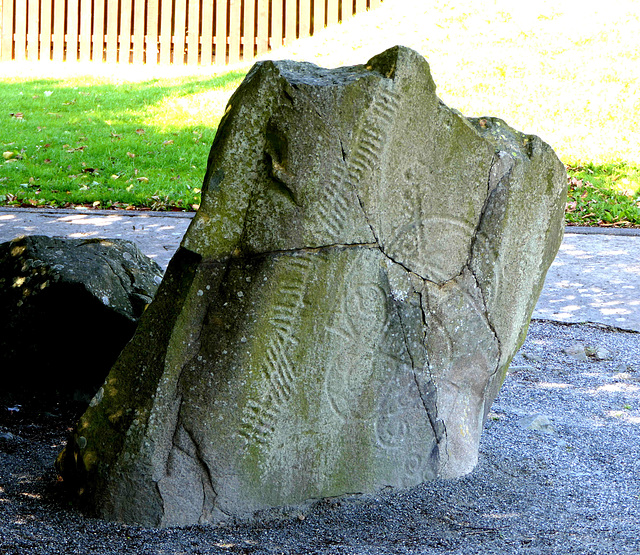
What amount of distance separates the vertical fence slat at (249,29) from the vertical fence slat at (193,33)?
2.63ft

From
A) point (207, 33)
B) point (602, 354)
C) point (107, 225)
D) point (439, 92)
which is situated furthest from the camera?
point (207, 33)

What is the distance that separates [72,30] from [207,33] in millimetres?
2406

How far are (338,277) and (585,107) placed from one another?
843 cm

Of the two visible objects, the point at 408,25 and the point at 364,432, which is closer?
the point at 364,432

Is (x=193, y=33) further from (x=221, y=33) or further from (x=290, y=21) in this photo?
(x=290, y=21)

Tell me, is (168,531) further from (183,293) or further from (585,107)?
(585,107)

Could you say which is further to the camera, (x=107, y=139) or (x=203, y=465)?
(x=107, y=139)

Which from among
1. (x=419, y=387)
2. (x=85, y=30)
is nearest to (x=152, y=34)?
(x=85, y=30)

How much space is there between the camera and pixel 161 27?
14219 millimetres

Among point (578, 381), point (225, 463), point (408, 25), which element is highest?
point (408, 25)

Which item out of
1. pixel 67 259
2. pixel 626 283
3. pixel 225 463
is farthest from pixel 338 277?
pixel 626 283

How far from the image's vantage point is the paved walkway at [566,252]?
600 cm

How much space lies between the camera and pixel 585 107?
34.2ft

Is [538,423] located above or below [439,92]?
below
